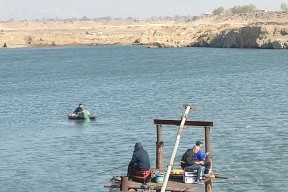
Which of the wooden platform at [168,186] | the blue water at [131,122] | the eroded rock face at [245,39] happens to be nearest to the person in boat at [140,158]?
the wooden platform at [168,186]

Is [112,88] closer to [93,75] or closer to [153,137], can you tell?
[93,75]

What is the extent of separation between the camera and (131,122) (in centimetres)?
5362

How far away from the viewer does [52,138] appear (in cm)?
4825

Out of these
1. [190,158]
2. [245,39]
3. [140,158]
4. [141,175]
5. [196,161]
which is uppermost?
[245,39]

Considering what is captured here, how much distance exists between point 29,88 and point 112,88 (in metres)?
11.1

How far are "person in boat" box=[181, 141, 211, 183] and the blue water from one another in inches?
258

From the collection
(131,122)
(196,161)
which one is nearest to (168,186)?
(196,161)

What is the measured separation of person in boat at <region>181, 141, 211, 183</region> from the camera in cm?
2645

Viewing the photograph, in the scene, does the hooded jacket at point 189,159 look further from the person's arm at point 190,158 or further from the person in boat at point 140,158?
the person in boat at point 140,158

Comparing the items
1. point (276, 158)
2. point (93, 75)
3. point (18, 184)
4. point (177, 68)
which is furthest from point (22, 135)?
point (177, 68)

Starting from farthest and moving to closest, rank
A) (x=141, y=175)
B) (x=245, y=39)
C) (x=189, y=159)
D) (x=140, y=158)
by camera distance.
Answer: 1. (x=245, y=39)
2. (x=189, y=159)
3. (x=141, y=175)
4. (x=140, y=158)

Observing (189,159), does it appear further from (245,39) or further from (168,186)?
(245,39)

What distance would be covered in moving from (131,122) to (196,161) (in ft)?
87.4

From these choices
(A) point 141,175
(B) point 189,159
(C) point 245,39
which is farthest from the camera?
(C) point 245,39
